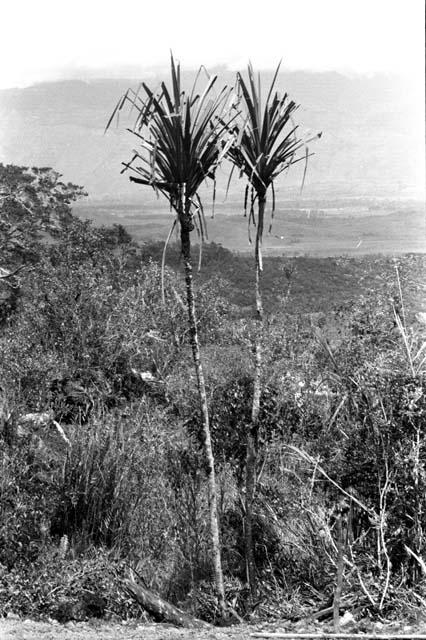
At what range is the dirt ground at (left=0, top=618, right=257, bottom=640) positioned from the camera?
4.44 meters

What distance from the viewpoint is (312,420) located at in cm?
754

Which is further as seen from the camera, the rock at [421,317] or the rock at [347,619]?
the rock at [421,317]

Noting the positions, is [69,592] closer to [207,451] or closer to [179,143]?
[207,451]

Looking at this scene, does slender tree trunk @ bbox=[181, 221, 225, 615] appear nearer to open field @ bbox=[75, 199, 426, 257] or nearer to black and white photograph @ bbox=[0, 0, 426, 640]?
black and white photograph @ bbox=[0, 0, 426, 640]

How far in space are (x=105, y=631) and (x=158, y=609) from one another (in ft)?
1.56

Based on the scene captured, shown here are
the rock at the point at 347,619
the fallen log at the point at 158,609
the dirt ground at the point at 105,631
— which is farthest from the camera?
the fallen log at the point at 158,609

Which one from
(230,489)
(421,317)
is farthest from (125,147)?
(230,489)

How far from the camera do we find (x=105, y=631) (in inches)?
186

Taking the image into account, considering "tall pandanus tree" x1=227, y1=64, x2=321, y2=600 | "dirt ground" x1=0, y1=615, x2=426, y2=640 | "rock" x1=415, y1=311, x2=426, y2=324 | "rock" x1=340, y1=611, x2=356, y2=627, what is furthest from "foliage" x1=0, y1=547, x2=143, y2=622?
"rock" x1=415, y1=311, x2=426, y2=324

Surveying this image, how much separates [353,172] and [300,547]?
163972 millimetres

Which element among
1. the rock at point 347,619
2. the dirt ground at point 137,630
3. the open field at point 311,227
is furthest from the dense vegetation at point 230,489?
the open field at point 311,227

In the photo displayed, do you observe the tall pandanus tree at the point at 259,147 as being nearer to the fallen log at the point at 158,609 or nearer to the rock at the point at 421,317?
the fallen log at the point at 158,609

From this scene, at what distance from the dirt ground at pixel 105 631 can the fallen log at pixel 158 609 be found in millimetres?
163

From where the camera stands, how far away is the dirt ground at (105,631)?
4.44 meters
